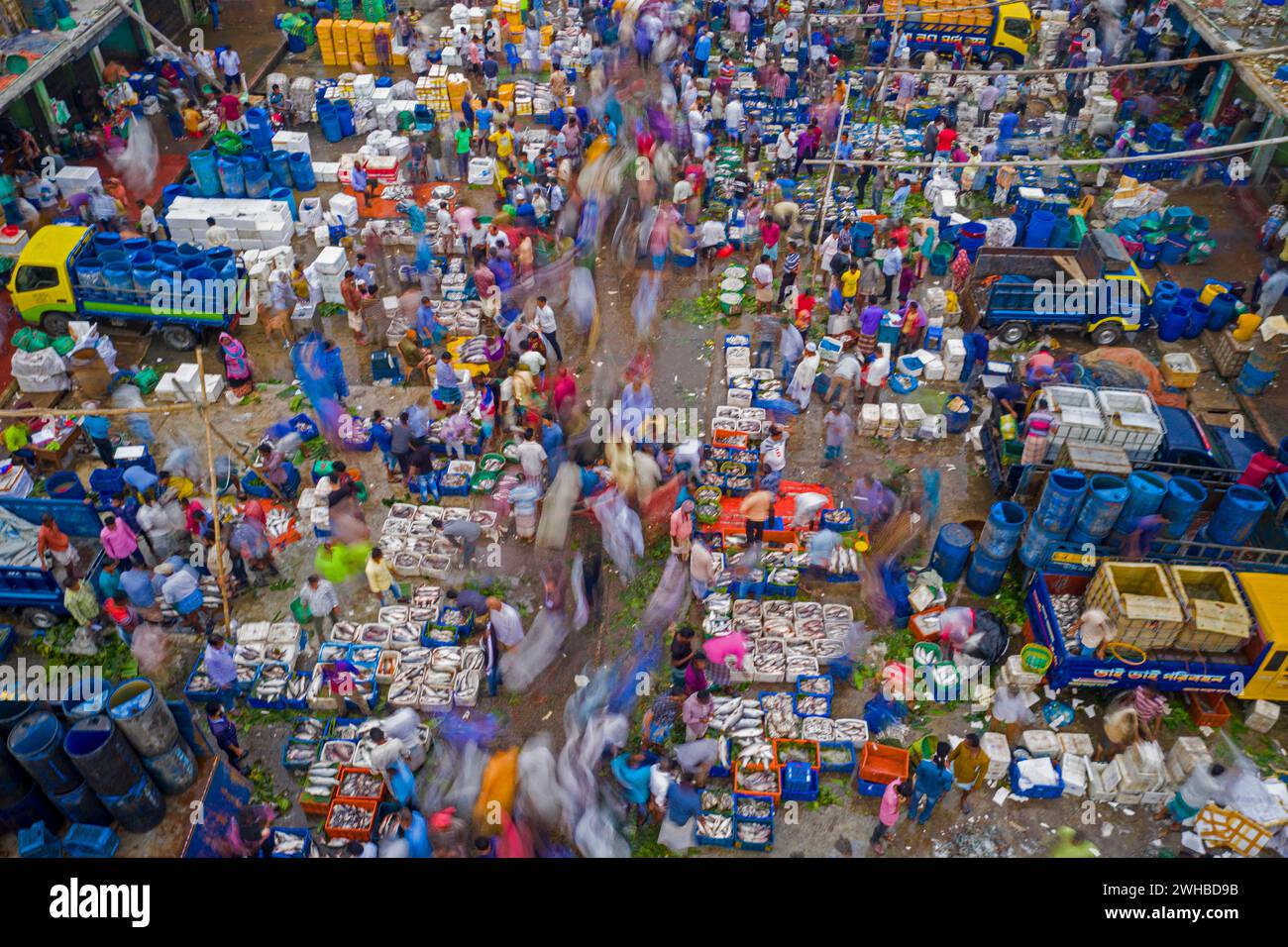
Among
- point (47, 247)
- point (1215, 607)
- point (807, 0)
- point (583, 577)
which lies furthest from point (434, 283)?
point (807, 0)

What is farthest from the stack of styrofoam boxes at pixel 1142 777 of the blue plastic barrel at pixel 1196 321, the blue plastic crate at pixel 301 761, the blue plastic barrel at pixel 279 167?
the blue plastic barrel at pixel 279 167

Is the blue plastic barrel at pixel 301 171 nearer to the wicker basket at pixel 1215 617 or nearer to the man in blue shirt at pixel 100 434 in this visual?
the man in blue shirt at pixel 100 434

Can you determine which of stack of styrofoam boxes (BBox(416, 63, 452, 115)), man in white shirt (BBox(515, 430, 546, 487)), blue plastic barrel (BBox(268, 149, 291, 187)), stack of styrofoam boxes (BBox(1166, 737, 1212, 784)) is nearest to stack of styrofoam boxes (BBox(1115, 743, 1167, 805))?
stack of styrofoam boxes (BBox(1166, 737, 1212, 784))

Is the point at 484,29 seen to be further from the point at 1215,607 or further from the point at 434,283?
the point at 1215,607

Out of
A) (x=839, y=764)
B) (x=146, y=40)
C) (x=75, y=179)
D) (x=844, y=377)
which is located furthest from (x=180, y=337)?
(x=146, y=40)

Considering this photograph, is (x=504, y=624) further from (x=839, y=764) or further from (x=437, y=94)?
(x=437, y=94)

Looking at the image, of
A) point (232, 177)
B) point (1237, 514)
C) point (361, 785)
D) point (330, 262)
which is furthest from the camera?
point (232, 177)

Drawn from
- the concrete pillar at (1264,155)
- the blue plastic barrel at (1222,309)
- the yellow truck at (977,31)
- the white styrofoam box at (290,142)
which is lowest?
the white styrofoam box at (290,142)
